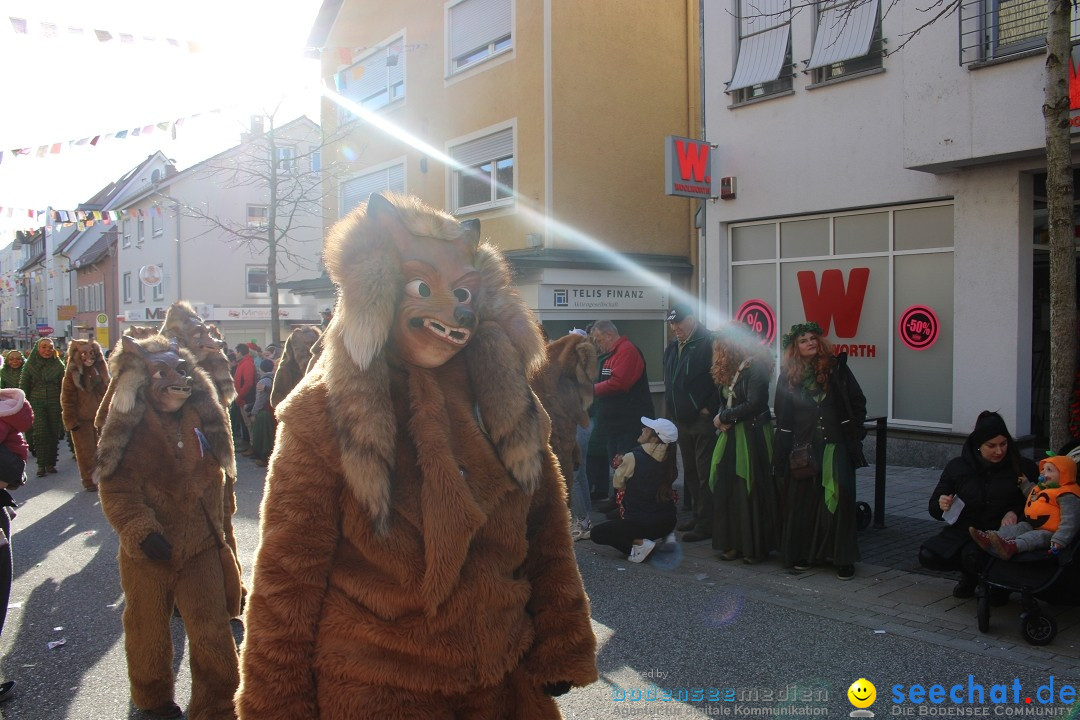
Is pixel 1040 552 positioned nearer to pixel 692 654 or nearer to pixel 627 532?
pixel 692 654

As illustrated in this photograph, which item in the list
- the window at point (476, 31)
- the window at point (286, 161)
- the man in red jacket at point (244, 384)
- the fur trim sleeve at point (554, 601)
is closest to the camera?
the fur trim sleeve at point (554, 601)

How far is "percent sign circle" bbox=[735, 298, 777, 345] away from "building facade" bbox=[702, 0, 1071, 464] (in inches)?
0.8

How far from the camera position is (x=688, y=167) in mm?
12094

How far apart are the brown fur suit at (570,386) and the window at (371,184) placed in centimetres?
1215

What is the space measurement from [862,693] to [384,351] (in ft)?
10.6

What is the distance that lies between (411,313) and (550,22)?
47.7 ft

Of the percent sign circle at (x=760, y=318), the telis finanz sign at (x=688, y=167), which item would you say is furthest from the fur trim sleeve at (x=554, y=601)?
the percent sign circle at (x=760, y=318)

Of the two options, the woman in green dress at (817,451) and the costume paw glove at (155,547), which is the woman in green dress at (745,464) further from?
the costume paw glove at (155,547)

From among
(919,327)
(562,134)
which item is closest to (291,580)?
(919,327)

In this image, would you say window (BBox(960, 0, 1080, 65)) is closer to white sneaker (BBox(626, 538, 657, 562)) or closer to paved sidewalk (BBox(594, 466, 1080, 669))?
paved sidewalk (BBox(594, 466, 1080, 669))

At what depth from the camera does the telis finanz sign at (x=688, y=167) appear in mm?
11859

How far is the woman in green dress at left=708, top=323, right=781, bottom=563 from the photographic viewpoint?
22.2ft

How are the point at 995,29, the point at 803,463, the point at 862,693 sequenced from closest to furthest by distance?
the point at 862,693, the point at 803,463, the point at 995,29

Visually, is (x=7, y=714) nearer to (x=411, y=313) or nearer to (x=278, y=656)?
(x=278, y=656)
